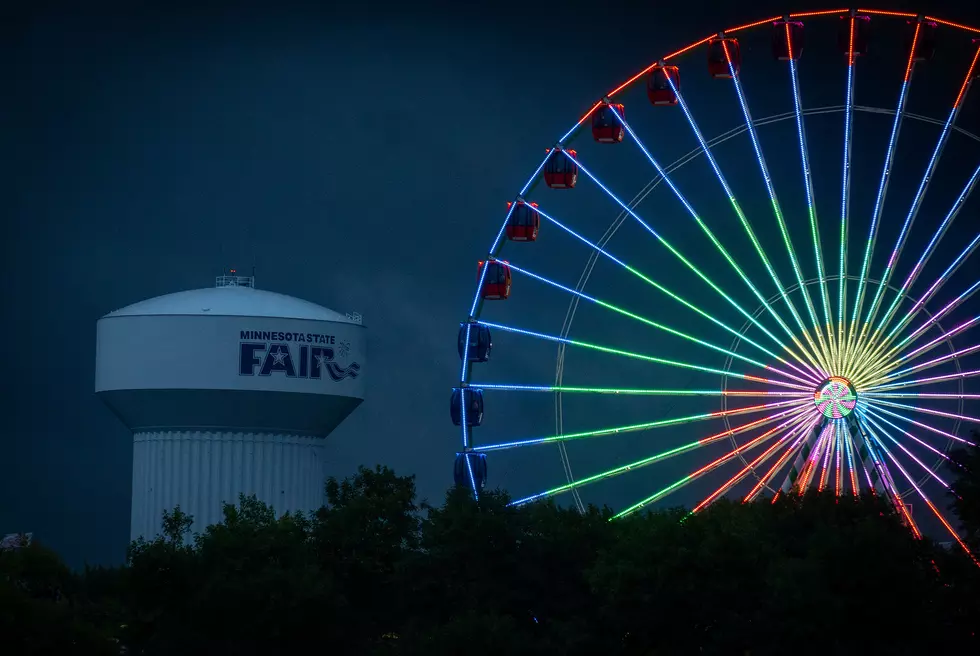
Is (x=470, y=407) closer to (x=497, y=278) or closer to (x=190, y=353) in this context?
(x=497, y=278)

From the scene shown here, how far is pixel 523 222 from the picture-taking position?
6291 cm

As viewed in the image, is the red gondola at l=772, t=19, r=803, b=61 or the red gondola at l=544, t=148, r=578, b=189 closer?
the red gondola at l=772, t=19, r=803, b=61

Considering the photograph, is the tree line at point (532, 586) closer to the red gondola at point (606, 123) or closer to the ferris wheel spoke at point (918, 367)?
the ferris wheel spoke at point (918, 367)

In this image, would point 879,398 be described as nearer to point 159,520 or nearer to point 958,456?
point 958,456

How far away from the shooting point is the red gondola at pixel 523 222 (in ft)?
206

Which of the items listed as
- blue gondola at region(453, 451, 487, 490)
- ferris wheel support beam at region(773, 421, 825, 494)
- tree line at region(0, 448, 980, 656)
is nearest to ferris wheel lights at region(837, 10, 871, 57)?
ferris wheel support beam at region(773, 421, 825, 494)

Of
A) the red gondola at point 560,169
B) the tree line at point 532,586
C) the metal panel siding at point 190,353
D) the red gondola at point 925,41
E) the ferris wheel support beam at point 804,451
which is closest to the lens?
the tree line at point 532,586

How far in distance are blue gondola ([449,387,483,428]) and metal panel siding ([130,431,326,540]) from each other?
21.7 m

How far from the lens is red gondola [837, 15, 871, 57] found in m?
61.2

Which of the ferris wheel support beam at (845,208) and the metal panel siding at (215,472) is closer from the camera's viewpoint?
the ferris wheel support beam at (845,208)

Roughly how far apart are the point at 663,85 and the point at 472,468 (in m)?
12.7

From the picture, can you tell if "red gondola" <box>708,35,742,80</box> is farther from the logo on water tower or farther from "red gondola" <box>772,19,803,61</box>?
the logo on water tower

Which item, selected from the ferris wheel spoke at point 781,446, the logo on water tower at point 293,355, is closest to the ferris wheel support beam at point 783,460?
the ferris wheel spoke at point 781,446

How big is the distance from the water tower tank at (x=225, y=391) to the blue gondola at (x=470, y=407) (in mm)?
19773
